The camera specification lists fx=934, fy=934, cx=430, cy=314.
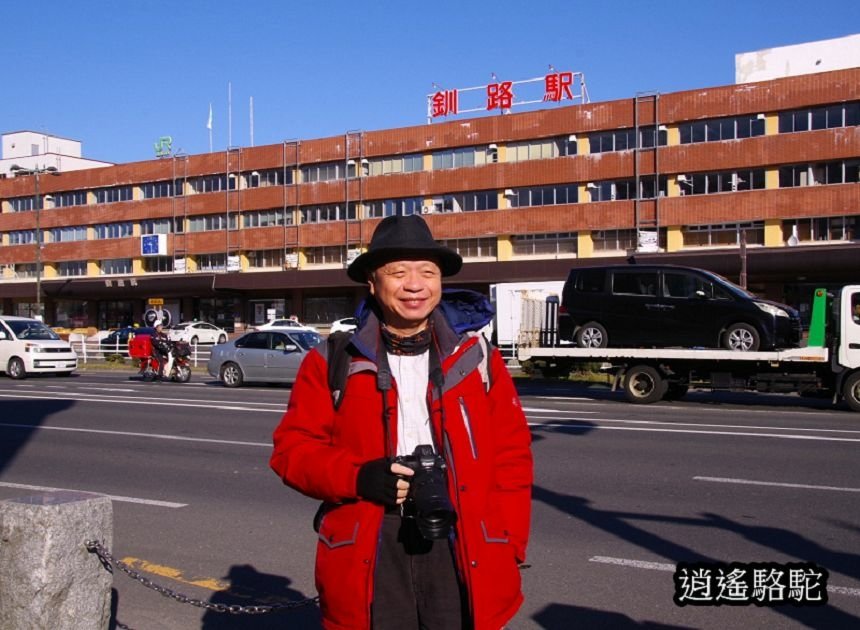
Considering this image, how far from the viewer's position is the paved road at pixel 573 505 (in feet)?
19.1

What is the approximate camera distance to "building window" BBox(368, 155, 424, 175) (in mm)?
57531

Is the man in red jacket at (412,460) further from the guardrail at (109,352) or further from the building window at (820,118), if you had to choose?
the building window at (820,118)

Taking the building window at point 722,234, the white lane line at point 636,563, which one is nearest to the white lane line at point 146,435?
the white lane line at point 636,563

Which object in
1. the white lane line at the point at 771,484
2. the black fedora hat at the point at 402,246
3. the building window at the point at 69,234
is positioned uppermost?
the building window at the point at 69,234

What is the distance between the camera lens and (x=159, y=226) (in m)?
68.8

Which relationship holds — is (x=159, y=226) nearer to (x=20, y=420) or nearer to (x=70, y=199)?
(x=70, y=199)

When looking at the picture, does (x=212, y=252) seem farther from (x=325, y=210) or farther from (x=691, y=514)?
(x=691, y=514)

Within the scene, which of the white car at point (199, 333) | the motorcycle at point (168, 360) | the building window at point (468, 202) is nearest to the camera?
the motorcycle at point (168, 360)

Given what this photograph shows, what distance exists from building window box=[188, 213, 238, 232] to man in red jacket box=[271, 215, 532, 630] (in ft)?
207

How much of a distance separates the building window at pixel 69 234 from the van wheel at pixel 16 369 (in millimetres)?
47237

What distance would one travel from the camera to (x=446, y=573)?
2957 millimetres

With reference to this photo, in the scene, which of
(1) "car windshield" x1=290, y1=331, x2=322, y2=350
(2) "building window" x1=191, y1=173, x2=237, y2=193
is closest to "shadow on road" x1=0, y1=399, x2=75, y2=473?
(1) "car windshield" x1=290, y1=331, x2=322, y2=350

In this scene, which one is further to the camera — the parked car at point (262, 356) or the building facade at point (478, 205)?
the building facade at point (478, 205)

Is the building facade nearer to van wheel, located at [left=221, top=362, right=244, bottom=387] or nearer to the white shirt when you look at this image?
van wheel, located at [left=221, top=362, right=244, bottom=387]
